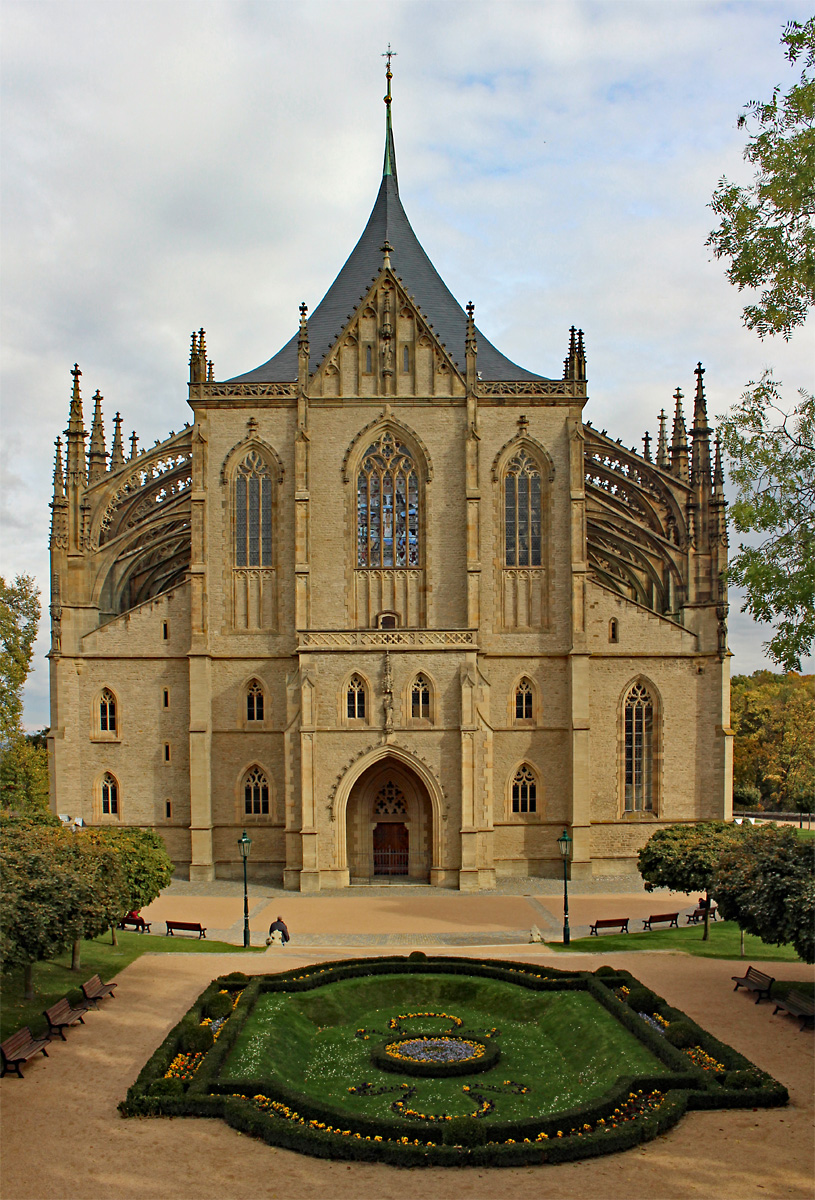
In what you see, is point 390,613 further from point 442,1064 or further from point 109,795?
point 442,1064

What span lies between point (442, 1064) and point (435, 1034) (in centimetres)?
250

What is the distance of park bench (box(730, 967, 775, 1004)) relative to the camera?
72.9 feet

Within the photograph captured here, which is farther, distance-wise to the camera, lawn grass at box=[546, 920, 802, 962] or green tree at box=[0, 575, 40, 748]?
green tree at box=[0, 575, 40, 748]

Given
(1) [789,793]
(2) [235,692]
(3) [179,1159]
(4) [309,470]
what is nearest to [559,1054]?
(3) [179,1159]

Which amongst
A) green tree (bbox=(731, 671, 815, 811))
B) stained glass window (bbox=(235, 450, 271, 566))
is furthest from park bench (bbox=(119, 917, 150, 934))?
green tree (bbox=(731, 671, 815, 811))

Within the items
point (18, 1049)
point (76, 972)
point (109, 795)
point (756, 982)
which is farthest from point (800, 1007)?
point (109, 795)

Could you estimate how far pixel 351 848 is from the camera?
128ft

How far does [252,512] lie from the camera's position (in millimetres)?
41375

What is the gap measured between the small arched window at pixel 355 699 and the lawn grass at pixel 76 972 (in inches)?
443

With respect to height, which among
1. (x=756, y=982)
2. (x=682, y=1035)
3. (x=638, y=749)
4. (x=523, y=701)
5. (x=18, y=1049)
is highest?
(x=523, y=701)

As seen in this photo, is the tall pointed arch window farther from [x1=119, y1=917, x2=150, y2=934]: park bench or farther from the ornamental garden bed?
[x1=119, y1=917, x2=150, y2=934]: park bench

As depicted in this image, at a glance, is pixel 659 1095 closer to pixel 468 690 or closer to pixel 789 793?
pixel 468 690

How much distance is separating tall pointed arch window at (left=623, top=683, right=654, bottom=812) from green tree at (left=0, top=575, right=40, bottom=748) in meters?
27.0

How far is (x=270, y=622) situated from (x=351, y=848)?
1004 cm
